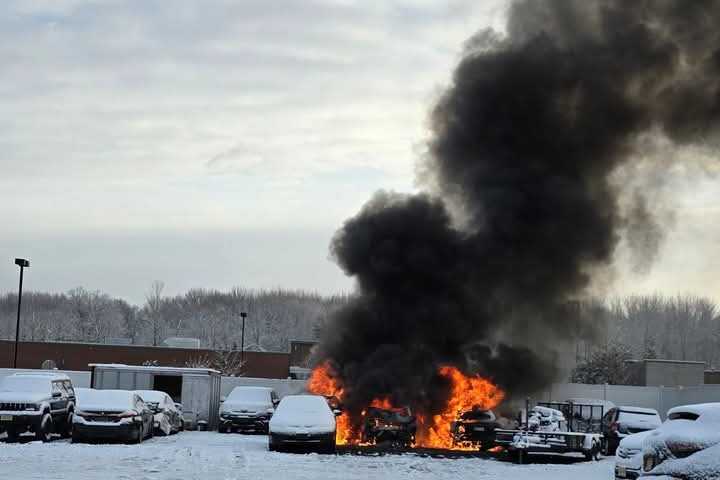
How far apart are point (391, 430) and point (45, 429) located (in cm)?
941

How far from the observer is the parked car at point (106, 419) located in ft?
79.1

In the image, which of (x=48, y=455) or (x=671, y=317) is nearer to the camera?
(x=48, y=455)

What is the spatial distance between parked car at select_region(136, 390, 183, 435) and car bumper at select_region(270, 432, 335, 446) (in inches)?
234

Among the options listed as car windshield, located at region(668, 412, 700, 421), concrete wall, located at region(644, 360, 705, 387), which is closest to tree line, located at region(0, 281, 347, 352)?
concrete wall, located at region(644, 360, 705, 387)

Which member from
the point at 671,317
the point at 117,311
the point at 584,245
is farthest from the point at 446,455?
the point at 117,311

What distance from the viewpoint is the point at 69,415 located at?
2698 cm

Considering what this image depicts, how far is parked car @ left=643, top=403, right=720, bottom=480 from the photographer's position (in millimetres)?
9336

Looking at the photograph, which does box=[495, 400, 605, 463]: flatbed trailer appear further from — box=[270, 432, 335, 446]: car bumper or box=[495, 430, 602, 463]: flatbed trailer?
box=[270, 432, 335, 446]: car bumper

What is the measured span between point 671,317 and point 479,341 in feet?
277

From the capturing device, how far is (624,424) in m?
27.6

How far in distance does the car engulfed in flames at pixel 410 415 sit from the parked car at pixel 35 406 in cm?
811

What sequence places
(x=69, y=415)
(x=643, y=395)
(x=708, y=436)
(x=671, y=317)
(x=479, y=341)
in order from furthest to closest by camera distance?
1. (x=671, y=317)
2. (x=643, y=395)
3. (x=479, y=341)
4. (x=69, y=415)
5. (x=708, y=436)

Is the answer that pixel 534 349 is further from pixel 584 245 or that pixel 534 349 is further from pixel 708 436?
pixel 708 436

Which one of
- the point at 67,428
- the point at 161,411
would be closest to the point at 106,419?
the point at 67,428
